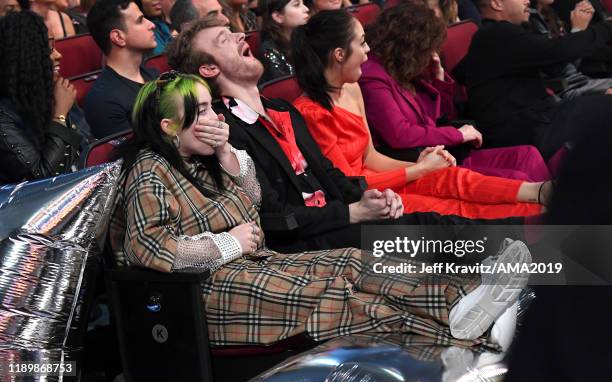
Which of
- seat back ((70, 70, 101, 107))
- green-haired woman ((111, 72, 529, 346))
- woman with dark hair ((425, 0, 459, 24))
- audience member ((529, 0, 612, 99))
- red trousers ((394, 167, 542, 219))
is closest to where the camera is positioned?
green-haired woman ((111, 72, 529, 346))

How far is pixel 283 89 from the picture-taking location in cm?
392

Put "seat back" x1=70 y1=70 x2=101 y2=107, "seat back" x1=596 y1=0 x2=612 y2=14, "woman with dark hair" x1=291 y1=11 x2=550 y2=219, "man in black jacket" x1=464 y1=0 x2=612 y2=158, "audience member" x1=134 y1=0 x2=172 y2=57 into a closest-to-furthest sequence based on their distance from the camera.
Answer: "woman with dark hair" x1=291 y1=11 x2=550 y2=219, "seat back" x1=70 y1=70 x2=101 y2=107, "man in black jacket" x1=464 y1=0 x2=612 y2=158, "audience member" x1=134 y1=0 x2=172 y2=57, "seat back" x1=596 y1=0 x2=612 y2=14

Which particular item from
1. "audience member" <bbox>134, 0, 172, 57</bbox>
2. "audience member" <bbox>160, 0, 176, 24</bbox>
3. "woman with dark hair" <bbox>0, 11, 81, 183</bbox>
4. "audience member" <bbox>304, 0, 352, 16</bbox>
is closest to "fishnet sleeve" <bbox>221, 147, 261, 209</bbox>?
"woman with dark hair" <bbox>0, 11, 81, 183</bbox>

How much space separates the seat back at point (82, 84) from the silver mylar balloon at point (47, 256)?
66.3 inches

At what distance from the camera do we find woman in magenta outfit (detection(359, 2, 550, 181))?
402 centimetres

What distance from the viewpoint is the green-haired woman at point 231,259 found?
99.3 inches

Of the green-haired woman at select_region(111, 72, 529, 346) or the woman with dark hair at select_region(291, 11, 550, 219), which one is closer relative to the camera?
the green-haired woman at select_region(111, 72, 529, 346)

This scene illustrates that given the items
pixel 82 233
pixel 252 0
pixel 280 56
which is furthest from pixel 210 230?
pixel 252 0

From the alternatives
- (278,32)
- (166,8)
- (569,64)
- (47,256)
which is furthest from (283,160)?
(166,8)

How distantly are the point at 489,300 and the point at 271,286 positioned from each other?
1.95 feet

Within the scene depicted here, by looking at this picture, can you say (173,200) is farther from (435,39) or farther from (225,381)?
(435,39)

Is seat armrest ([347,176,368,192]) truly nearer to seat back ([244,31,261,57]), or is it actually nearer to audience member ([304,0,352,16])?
seat back ([244,31,261,57])

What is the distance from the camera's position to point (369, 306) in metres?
2.57

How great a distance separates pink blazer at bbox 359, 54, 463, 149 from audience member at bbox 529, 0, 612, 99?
27.5 inches
